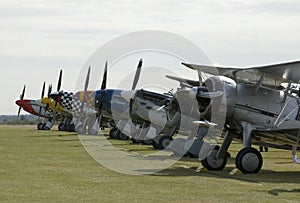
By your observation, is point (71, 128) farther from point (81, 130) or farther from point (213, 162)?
point (213, 162)

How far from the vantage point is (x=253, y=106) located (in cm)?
1766

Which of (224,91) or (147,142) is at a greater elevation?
(224,91)

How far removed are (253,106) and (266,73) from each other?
37.4 inches

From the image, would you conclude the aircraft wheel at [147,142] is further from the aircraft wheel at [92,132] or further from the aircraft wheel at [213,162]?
the aircraft wheel at [92,132]

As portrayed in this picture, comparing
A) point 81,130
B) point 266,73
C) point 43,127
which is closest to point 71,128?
point 81,130

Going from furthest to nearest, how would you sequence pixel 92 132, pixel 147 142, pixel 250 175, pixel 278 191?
pixel 92 132 < pixel 147 142 < pixel 250 175 < pixel 278 191

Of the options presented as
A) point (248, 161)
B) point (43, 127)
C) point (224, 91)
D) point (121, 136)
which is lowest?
point (43, 127)

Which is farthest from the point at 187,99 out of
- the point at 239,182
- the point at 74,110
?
the point at 74,110

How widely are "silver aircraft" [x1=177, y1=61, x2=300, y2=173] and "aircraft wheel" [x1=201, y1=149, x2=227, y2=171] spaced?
3 centimetres

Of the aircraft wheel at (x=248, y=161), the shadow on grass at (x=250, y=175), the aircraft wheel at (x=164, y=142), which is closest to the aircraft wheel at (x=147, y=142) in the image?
the aircraft wheel at (x=164, y=142)

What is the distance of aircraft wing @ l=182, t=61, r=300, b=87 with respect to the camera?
650 inches

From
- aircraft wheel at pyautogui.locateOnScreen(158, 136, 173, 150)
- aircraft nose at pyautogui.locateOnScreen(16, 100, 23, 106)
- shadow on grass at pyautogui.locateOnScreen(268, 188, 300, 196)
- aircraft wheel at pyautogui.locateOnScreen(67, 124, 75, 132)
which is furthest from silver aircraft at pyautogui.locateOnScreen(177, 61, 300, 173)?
aircraft nose at pyautogui.locateOnScreen(16, 100, 23, 106)

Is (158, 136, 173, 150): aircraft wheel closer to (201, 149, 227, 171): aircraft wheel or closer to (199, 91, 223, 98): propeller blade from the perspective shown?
(201, 149, 227, 171): aircraft wheel

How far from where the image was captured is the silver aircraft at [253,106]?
1708 centimetres
